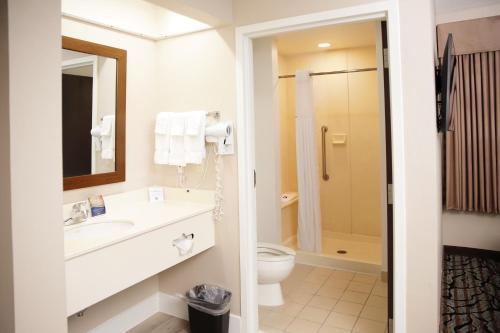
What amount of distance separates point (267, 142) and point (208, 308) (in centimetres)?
180

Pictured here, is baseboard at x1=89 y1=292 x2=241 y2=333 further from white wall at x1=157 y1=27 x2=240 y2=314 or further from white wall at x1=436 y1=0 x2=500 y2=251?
white wall at x1=436 y1=0 x2=500 y2=251

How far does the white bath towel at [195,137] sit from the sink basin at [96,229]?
57 cm

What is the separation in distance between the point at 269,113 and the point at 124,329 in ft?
7.39

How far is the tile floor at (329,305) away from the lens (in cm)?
263

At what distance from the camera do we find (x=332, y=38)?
389 cm

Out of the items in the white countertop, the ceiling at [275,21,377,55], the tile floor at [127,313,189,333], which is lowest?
the tile floor at [127,313,189,333]

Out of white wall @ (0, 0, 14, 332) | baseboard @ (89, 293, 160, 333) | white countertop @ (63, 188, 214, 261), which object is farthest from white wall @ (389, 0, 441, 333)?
baseboard @ (89, 293, 160, 333)

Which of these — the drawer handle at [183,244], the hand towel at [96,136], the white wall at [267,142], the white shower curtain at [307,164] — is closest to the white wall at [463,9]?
the white shower curtain at [307,164]

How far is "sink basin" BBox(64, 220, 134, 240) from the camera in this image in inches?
81.4

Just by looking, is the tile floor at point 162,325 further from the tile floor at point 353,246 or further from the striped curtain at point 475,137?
the striped curtain at point 475,137

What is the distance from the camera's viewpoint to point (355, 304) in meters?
2.96

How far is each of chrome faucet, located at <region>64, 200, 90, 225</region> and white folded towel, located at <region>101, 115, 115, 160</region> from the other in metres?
0.37

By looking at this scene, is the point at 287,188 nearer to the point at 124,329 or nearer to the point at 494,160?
the point at 494,160

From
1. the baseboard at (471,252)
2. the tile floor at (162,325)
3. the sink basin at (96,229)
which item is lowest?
the tile floor at (162,325)
